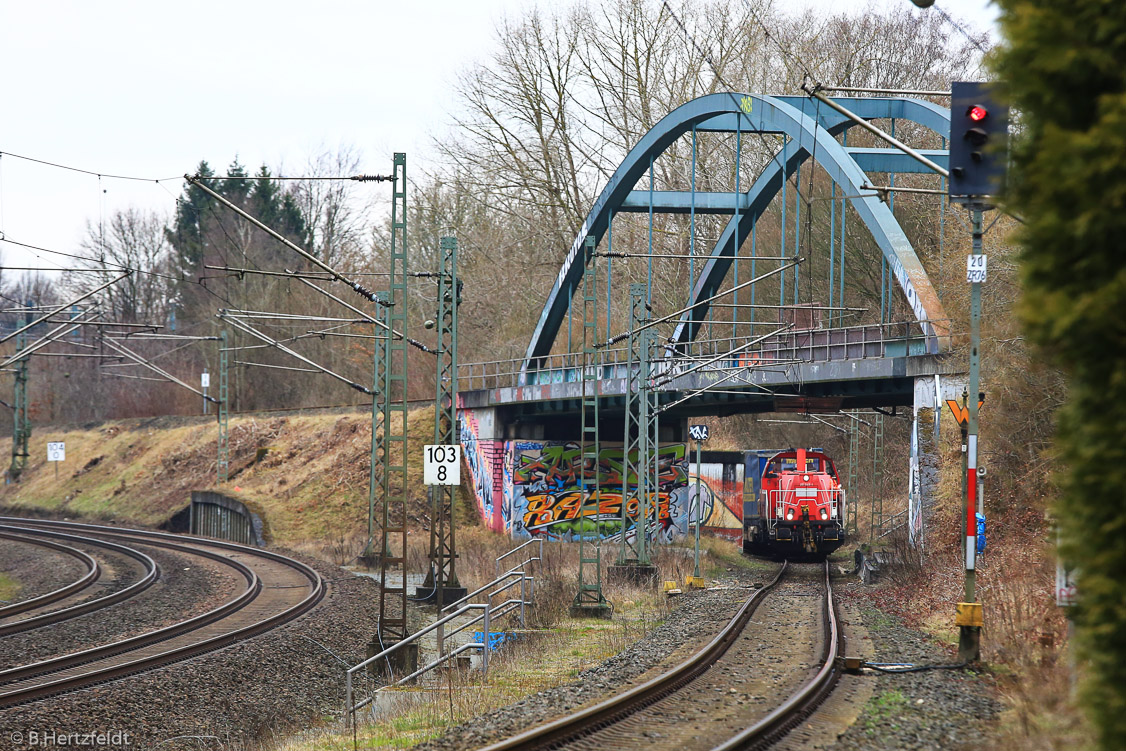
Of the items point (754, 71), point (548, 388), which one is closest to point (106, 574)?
point (548, 388)

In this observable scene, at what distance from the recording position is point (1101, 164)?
448 centimetres

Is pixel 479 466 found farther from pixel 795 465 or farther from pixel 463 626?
pixel 463 626

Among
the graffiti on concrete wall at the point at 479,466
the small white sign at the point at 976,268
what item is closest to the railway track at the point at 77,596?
the graffiti on concrete wall at the point at 479,466

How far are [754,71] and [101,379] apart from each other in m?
52.2

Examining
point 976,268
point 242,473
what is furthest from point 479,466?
point 976,268

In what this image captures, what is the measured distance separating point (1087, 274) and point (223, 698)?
43.1ft

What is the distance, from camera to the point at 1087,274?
478 cm

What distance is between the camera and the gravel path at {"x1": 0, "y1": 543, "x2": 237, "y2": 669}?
1795 centimetres

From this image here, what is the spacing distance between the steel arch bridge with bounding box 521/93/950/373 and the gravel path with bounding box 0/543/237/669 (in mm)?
11822

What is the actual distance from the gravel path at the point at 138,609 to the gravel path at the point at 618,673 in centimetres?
907

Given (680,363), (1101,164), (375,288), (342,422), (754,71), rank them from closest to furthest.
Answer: (1101,164)
(680,363)
(754,71)
(342,422)
(375,288)

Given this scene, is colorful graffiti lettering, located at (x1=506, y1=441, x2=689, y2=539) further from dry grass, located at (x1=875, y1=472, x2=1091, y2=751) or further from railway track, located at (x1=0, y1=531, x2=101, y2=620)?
railway track, located at (x1=0, y1=531, x2=101, y2=620)

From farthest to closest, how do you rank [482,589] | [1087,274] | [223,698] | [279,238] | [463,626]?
[482,589], [279,238], [463,626], [223,698], [1087,274]

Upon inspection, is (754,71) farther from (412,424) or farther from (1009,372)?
(1009,372)
